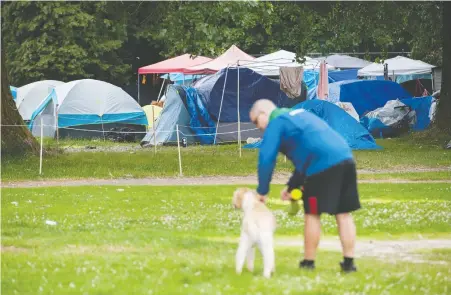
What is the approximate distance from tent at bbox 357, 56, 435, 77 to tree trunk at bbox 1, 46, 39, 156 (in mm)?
21574

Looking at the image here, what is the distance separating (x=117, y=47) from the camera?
162 ft

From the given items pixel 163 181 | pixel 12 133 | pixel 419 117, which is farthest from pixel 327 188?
pixel 419 117

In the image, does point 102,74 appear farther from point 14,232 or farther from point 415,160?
point 14,232

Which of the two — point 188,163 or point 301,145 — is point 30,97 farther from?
point 301,145

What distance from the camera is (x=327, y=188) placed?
27.9 ft

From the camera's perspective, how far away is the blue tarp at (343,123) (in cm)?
2723

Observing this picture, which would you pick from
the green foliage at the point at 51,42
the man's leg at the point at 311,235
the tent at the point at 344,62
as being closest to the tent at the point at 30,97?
the green foliage at the point at 51,42

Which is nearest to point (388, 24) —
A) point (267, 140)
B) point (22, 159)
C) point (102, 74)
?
point (22, 159)

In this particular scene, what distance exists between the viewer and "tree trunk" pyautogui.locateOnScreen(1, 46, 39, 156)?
73.5ft

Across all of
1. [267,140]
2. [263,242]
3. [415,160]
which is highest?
[267,140]

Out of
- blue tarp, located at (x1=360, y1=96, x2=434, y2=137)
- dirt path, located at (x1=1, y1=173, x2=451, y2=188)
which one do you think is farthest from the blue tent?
dirt path, located at (x1=1, y1=173, x2=451, y2=188)

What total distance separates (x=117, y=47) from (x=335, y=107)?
2388 cm

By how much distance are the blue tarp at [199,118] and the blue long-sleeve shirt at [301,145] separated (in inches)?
913

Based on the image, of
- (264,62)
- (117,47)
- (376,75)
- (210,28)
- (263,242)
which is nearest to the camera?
(263,242)
